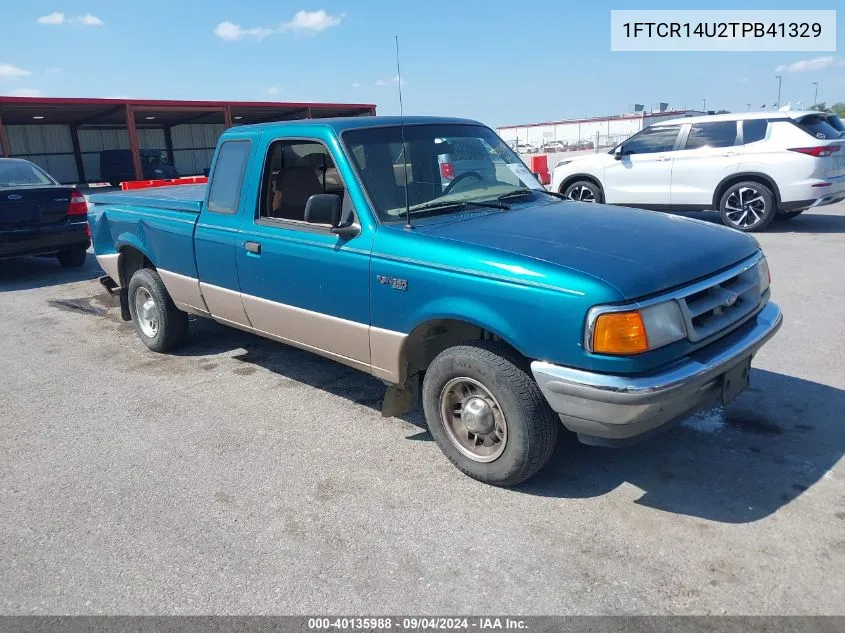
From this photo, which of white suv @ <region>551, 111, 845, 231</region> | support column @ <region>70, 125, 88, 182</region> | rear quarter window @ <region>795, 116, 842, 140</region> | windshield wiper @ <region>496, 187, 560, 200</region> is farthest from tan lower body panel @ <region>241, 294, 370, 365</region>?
support column @ <region>70, 125, 88, 182</region>

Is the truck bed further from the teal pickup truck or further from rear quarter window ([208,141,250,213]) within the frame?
rear quarter window ([208,141,250,213])

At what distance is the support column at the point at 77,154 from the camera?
35.8 m

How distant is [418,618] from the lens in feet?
8.47

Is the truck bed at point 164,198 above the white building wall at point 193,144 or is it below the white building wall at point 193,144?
below

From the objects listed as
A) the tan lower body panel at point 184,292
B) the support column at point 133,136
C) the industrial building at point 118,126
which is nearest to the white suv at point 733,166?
the tan lower body panel at point 184,292

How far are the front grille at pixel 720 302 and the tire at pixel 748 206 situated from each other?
7.59m

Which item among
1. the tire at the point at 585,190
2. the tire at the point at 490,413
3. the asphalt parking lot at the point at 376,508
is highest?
the tire at the point at 585,190

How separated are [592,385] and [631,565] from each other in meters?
0.78

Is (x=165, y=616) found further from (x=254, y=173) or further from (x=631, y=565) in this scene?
(x=254, y=173)

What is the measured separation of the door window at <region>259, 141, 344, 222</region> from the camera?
452 centimetres

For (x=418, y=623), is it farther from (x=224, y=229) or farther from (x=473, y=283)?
(x=224, y=229)

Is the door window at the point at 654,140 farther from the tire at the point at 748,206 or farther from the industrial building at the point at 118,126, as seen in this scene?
the industrial building at the point at 118,126

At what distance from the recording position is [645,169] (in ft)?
37.4

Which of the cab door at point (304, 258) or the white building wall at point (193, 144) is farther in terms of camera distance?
the white building wall at point (193, 144)
